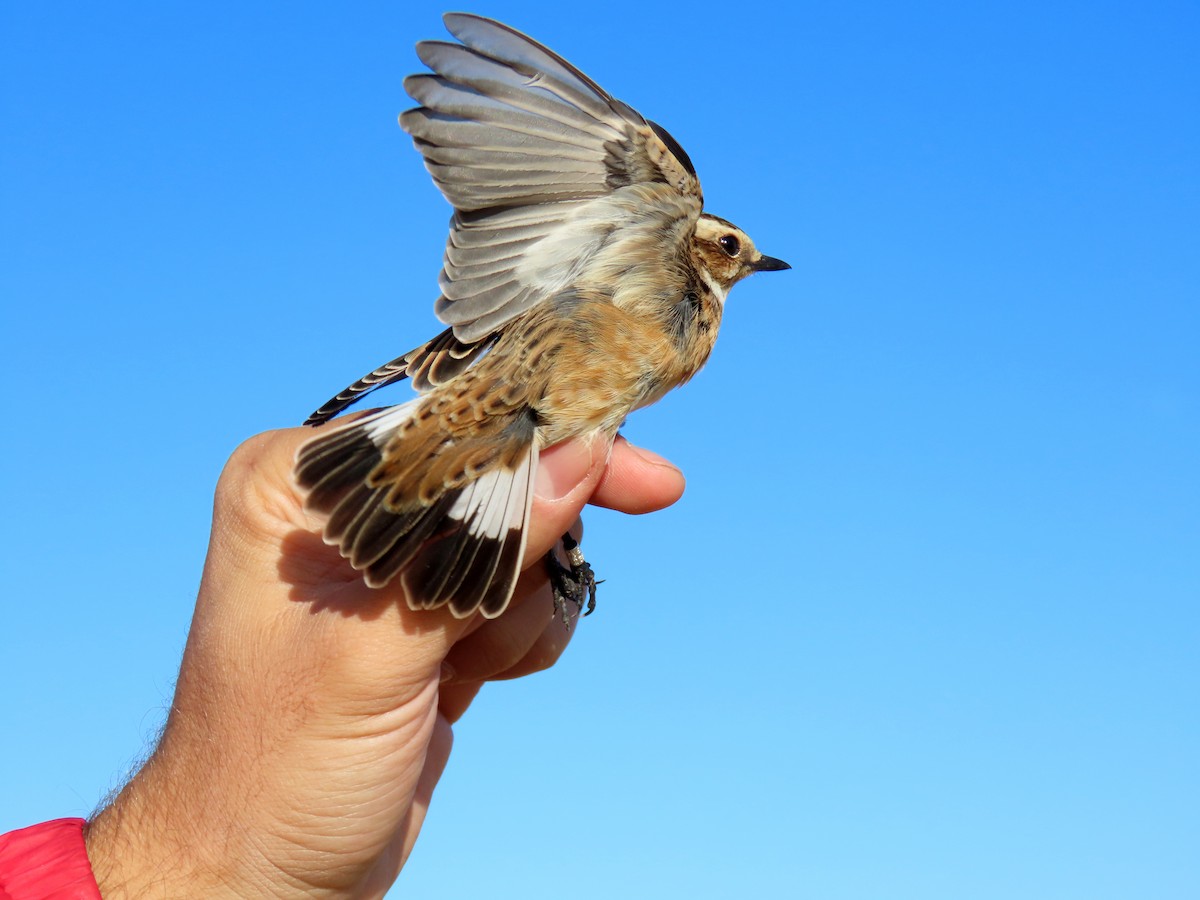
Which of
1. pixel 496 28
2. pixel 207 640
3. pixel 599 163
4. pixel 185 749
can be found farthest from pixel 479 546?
pixel 496 28

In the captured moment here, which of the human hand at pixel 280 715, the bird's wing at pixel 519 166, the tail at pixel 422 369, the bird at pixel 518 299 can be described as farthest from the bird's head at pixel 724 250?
the human hand at pixel 280 715

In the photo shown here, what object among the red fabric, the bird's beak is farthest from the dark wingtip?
the red fabric

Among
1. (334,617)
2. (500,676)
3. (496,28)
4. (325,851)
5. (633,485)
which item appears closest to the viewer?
(334,617)

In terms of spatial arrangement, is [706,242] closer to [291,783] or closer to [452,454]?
[452,454]

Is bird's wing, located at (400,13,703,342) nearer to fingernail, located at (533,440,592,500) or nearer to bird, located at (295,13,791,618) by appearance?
bird, located at (295,13,791,618)

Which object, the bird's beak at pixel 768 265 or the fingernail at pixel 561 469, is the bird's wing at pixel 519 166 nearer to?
the fingernail at pixel 561 469
